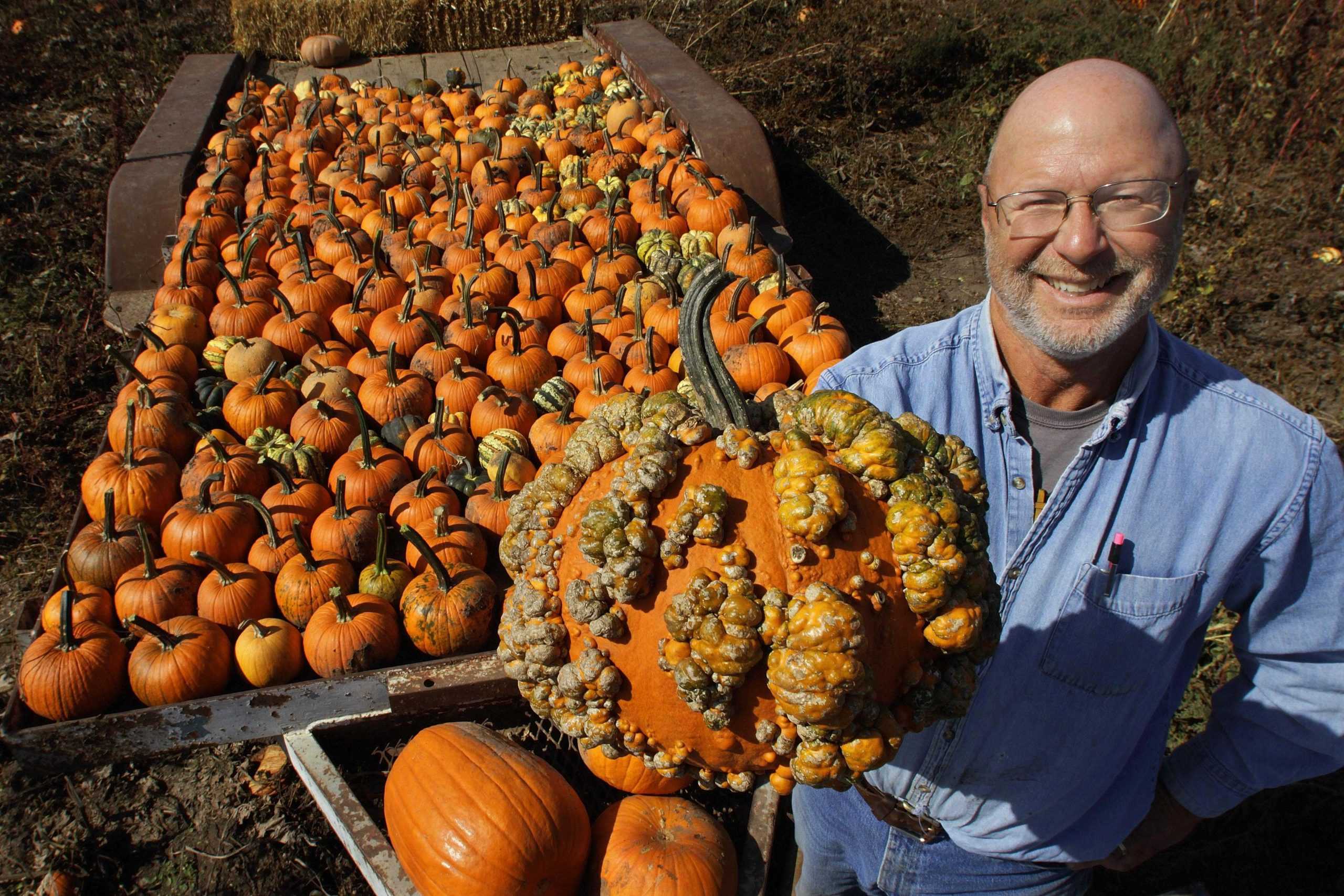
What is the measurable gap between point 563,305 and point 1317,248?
5.92m

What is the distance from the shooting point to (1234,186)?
24.3ft

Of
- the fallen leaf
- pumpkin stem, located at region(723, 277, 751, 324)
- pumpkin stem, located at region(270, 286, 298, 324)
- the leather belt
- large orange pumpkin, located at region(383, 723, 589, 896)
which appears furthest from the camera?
pumpkin stem, located at region(270, 286, 298, 324)

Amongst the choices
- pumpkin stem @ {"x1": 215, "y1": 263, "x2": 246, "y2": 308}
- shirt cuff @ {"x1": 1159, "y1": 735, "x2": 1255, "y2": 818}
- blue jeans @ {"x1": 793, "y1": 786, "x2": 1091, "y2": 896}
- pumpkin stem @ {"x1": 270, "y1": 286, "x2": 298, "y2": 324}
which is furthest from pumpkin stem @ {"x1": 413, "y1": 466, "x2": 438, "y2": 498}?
shirt cuff @ {"x1": 1159, "y1": 735, "x2": 1255, "y2": 818}

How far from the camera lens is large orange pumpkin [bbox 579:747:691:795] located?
9.39 ft

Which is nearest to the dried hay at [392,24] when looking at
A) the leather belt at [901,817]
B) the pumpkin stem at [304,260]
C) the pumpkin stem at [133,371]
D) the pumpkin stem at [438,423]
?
the pumpkin stem at [304,260]

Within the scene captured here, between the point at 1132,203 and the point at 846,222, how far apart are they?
6.58 meters

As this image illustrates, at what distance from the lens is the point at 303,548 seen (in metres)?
3.53

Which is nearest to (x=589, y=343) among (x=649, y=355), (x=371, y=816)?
(x=649, y=355)

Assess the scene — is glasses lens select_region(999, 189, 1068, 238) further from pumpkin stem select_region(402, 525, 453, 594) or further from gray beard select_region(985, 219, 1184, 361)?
pumpkin stem select_region(402, 525, 453, 594)

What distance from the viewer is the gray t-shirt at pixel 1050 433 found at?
2078 mm

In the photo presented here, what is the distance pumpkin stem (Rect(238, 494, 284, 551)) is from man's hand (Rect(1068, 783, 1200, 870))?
331cm

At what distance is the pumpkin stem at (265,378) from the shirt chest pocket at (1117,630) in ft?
12.8

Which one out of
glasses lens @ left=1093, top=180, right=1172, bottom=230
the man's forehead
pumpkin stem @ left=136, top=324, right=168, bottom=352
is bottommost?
pumpkin stem @ left=136, top=324, right=168, bottom=352

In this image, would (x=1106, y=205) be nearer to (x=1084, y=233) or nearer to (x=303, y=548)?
(x=1084, y=233)
